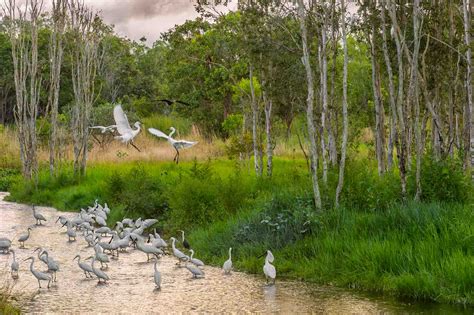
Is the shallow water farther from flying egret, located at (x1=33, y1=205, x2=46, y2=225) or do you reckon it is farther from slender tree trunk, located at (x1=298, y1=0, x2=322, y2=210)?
flying egret, located at (x1=33, y1=205, x2=46, y2=225)

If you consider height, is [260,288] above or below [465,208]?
below

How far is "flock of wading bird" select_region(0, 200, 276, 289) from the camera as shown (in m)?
12.1

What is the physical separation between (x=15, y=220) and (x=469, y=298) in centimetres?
1433

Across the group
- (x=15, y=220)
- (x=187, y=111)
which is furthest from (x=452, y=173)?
(x=187, y=111)

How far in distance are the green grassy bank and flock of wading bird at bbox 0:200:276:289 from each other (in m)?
0.63

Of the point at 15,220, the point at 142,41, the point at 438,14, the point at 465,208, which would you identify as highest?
the point at 142,41

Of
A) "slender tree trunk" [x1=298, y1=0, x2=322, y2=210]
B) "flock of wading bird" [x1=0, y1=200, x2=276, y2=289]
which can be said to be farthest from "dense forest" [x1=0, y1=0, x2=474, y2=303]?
"flock of wading bird" [x1=0, y1=200, x2=276, y2=289]

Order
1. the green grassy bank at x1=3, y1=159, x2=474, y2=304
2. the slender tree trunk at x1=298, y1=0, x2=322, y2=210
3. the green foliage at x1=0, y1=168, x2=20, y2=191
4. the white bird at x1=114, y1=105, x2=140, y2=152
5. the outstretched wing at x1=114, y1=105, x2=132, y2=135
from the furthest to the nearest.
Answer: the green foliage at x1=0, y1=168, x2=20, y2=191 → the outstretched wing at x1=114, y1=105, x2=132, y2=135 → the white bird at x1=114, y1=105, x2=140, y2=152 → the slender tree trunk at x1=298, y1=0, x2=322, y2=210 → the green grassy bank at x1=3, y1=159, x2=474, y2=304

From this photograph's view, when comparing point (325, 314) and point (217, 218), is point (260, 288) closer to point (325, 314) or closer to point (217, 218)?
point (325, 314)

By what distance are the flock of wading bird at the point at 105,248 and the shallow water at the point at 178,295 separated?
0.17 metres

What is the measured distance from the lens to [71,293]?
11484 millimetres

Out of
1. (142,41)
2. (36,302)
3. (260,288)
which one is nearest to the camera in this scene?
(36,302)

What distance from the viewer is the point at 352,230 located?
12.2m

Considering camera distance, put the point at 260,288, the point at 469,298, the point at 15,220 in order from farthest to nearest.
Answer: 1. the point at 15,220
2. the point at 260,288
3. the point at 469,298
